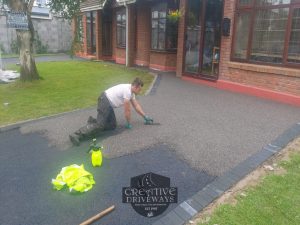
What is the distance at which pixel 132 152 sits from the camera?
526 centimetres

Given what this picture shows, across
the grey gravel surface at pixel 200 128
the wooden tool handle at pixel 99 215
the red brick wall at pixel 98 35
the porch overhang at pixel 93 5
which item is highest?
the porch overhang at pixel 93 5

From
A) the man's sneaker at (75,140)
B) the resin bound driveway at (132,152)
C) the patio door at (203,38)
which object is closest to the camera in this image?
the resin bound driveway at (132,152)

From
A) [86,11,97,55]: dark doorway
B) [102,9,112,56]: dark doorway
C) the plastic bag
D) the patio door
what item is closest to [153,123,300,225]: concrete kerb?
the plastic bag

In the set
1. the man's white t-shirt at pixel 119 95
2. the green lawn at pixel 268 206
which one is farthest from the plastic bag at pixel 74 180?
the man's white t-shirt at pixel 119 95

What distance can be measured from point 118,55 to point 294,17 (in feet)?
37.8

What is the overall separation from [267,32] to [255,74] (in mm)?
1209

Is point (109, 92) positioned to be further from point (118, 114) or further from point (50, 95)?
point (50, 95)

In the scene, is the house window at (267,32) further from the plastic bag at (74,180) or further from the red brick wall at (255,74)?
the plastic bag at (74,180)

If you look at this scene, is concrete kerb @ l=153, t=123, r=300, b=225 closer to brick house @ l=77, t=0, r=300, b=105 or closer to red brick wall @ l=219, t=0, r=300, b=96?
red brick wall @ l=219, t=0, r=300, b=96

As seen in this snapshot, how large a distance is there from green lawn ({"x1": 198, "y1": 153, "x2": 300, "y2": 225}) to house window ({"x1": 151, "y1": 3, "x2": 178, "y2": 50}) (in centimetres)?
1010

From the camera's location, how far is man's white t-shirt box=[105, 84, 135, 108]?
589cm

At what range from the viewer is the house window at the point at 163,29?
1337 cm

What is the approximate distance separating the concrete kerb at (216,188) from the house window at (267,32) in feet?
11.8

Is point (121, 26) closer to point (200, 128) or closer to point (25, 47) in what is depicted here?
point (25, 47)
